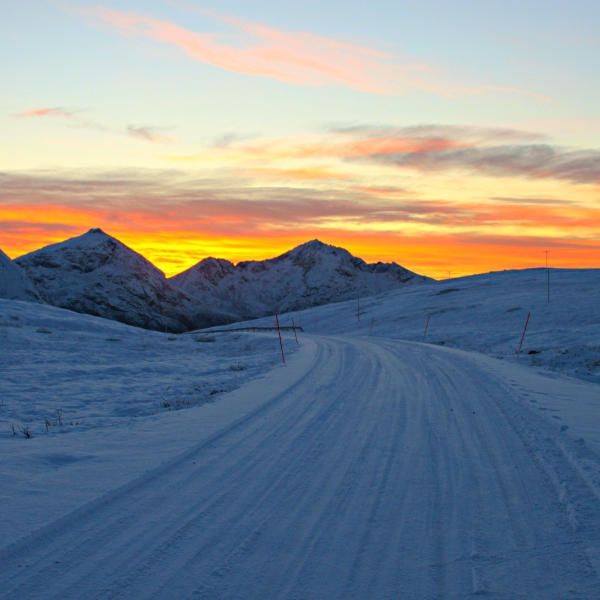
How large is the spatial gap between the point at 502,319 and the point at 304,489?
4072 centimetres

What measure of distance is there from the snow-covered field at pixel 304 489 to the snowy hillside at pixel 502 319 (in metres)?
10.5

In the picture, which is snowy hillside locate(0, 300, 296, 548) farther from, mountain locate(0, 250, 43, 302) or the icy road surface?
mountain locate(0, 250, 43, 302)

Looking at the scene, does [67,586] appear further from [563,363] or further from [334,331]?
[334,331]

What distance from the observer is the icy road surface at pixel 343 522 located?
4250 mm

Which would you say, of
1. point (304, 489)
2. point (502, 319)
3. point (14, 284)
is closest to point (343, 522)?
point (304, 489)

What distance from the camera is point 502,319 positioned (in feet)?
143

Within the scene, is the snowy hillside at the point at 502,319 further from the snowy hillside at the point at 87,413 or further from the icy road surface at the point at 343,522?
the icy road surface at the point at 343,522

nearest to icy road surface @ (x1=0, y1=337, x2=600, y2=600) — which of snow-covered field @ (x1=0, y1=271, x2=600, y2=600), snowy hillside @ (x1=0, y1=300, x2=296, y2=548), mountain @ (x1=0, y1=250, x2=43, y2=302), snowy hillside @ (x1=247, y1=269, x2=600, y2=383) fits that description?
snow-covered field @ (x1=0, y1=271, x2=600, y2=600)

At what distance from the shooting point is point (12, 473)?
22.4ft

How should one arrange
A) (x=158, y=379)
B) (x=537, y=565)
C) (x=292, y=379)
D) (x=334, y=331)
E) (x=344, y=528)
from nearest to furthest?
1. (x=537, y=565)
2. (x=344, y=528)
3. (x=292, y=379)
4. (x=158, y=379)
5. (x=334, y=331)

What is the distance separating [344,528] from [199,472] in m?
2.30

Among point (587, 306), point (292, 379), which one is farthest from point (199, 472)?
point (587, 306)

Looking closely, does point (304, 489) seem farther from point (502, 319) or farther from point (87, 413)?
point (502, 319)

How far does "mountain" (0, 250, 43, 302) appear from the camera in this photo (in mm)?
158625
